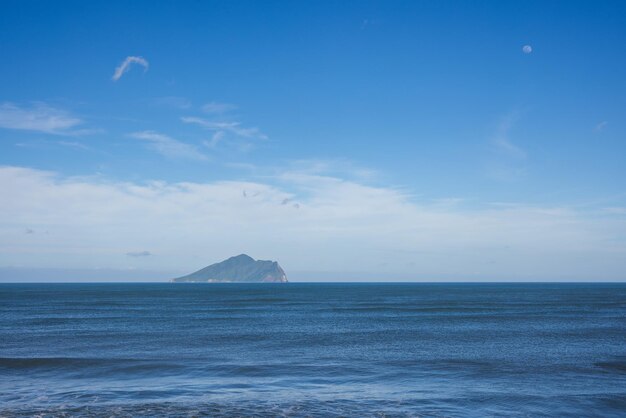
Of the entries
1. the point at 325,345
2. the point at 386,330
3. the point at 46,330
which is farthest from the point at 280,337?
the point at 46,330

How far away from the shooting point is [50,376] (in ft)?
100

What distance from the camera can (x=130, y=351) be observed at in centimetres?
4075

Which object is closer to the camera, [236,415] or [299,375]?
[236,415]

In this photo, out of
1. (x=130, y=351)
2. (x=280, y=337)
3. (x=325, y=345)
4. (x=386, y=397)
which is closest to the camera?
(x=386, y=397)

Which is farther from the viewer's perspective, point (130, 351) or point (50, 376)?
point (130, 351)

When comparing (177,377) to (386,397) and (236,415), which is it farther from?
(386,397)

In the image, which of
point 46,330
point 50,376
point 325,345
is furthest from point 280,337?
point 46,330

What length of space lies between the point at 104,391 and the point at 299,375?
1108 cm

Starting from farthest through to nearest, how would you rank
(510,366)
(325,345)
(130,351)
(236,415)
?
(325,345) → (130,351) → (510,366) → (236,415)

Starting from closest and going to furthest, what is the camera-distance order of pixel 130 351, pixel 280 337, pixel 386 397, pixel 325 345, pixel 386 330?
pixel 386 397 → pixel 130 351 → pixel 325 345 → pixel 280 337 → pixel 386 330

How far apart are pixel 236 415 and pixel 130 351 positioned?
74.0ft

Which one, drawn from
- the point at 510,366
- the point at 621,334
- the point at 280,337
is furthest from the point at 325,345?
the point at 621,334

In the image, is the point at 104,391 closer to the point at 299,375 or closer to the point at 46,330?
the point at 299,375

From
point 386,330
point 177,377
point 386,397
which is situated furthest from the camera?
point 386,330
